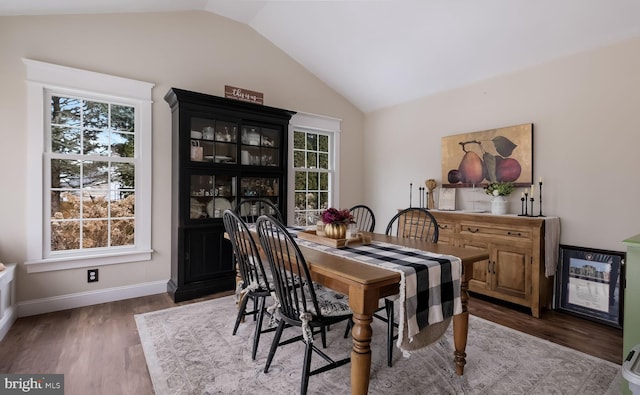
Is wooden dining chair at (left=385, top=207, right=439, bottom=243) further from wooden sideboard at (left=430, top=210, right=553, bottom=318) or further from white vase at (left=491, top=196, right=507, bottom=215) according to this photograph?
white vase at (left=491, top=196, right=507, bottom=215)

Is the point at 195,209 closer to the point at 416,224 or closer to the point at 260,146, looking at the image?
the point at 260,146

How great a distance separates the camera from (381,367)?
2.07m

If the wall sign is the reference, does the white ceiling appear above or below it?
above

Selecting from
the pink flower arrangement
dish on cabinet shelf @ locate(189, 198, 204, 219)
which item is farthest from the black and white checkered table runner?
dish on cabinet shelf @ locate(189, 198, 204, 219)

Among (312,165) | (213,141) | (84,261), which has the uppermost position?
(213,141)

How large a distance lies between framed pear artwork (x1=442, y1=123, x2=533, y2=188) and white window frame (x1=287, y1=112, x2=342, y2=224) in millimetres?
1617

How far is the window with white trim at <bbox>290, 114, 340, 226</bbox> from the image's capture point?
4621mm

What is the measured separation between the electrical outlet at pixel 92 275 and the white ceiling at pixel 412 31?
2382mm

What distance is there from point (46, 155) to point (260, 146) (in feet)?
6.84

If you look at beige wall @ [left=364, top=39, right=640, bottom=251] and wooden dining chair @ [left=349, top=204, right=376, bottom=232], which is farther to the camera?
wooden dining chair @ [left=349, top=204, right=376, bottom=232]

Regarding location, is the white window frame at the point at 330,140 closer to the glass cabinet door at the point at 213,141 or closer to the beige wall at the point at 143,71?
the beige wall at the point at 143,71

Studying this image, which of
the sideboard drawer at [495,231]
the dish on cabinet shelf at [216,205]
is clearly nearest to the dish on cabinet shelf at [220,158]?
the dish on cabinet shelf at [216,205]

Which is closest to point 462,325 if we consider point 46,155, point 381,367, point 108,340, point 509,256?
point 381,367

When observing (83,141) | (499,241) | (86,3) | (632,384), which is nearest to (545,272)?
(499,241)
